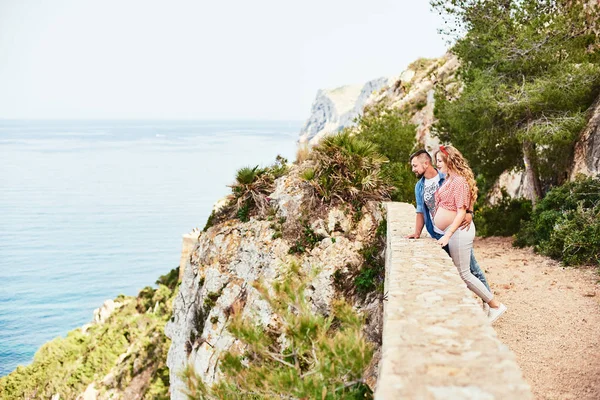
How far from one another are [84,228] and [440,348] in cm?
9120

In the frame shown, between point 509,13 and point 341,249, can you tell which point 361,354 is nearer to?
point 341,249

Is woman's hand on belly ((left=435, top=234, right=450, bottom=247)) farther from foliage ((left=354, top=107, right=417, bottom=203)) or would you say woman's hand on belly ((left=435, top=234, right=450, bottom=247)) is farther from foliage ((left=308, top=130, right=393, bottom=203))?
foliage ((left=354, top=107, right=417, bottom=203))

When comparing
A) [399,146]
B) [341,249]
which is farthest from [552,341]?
[399,146]

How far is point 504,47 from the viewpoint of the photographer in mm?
14719

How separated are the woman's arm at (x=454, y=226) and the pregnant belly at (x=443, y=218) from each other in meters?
0.10

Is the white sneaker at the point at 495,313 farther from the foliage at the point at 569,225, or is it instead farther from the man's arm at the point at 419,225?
the foliage at the point at 569,225

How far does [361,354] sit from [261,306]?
7685 millimetres

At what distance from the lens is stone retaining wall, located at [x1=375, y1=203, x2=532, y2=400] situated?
118 inches

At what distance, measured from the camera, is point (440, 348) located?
11.6 ft

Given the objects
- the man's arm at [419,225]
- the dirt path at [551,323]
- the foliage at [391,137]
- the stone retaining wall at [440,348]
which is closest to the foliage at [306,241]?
the foliage at [391,137]

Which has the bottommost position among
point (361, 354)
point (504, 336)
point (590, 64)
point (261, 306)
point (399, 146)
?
point (261, 306)

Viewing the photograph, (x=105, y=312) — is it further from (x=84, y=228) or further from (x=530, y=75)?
(x=84, y=228)

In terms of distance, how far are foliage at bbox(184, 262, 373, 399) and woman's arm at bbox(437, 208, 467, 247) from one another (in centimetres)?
232

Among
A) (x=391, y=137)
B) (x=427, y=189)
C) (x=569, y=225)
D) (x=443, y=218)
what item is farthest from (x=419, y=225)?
(x=391, y=137)
